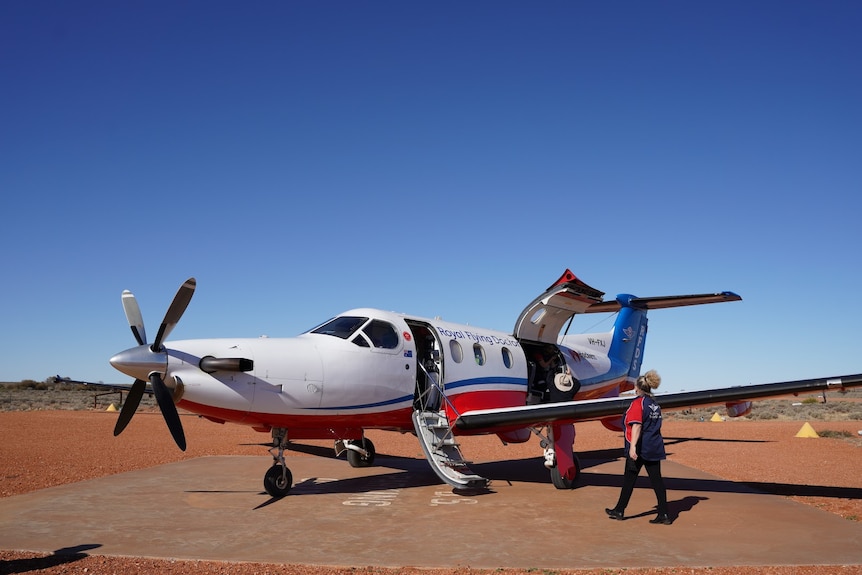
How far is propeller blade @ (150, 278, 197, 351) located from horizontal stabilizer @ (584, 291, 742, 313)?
9.49 metres

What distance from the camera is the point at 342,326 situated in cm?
1123

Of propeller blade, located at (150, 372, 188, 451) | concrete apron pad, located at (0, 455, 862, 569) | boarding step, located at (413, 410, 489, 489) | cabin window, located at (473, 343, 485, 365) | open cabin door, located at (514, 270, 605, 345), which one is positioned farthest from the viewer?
open cabin door, located at (514, 270, 605, 345)

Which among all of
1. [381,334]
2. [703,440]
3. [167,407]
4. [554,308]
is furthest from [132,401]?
[703,440]

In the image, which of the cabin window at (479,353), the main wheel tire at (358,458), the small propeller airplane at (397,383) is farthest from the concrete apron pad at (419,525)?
the cabin window at (479,353)

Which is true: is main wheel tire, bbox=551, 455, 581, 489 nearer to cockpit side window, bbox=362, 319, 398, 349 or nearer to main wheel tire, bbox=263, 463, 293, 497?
cockpit side window, bbox=362, 319, 398, 349

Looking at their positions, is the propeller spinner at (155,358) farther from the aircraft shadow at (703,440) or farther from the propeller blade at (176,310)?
the aircraft shadow at (703,440)

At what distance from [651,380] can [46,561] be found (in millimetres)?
7456

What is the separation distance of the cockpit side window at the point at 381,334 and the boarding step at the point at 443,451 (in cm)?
145

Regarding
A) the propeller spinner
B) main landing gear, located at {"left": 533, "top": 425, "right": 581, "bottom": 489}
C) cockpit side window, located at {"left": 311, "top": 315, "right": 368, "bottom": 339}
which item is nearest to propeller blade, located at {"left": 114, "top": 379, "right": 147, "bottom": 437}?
the propeller spinner

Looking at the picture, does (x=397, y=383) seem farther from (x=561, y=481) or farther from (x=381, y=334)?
(x=561, y=481)

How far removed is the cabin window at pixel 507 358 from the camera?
13.9 metres

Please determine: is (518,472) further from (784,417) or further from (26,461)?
(784,417)

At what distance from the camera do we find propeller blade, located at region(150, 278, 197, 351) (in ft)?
29.2

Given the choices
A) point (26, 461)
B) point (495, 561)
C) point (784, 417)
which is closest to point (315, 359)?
point (495, 561)
